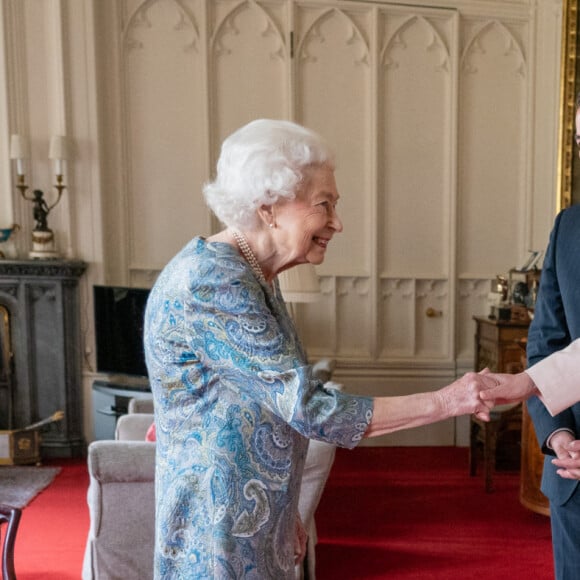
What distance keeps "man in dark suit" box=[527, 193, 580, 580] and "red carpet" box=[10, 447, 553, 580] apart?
1.63m

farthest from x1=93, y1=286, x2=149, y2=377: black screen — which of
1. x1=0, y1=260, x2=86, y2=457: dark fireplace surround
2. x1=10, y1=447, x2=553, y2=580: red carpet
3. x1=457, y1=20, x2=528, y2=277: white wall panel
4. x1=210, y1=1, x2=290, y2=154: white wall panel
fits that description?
x1=457, y1=20, x2=528, y2=277: white wall panel

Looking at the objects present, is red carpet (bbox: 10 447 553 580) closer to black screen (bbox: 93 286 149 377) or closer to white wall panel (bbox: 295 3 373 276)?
black screen (bbox: 93 286 149 377)

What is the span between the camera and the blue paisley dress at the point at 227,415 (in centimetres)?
108

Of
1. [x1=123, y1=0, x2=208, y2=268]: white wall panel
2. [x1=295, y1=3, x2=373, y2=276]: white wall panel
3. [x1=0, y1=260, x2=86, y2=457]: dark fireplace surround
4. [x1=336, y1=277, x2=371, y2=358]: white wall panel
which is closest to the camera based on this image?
[x1=0, y1=260, x2=86, y2=457]: dark fireplace surround

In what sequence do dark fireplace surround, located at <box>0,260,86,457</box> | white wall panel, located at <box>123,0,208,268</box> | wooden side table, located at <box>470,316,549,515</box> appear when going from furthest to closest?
white wall panel, located at <box>123,0,208,268</box> → dark fireplace surround, located at <box>0,260,86,457</box> → wooden side table, located at <box>470,316,549,515</box>

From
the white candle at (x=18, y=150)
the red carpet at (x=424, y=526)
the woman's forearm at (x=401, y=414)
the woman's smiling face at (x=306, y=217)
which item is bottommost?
the red carpet at (x=424, y=526)

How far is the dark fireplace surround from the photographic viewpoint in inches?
179

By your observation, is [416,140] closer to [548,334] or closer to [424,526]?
[424,526]

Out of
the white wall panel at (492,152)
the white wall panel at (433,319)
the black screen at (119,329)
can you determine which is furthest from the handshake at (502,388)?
the white wall panel at (492,152)

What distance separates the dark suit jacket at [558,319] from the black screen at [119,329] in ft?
11.0

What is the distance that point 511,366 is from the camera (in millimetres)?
4293

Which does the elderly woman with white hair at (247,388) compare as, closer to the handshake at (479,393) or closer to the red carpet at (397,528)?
the handshake at (479,393)

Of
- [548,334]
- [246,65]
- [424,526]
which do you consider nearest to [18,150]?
[246,65]

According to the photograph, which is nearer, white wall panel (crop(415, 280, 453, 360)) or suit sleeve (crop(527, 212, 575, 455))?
suit sleeve (crop(527, 212, 575, 455))
